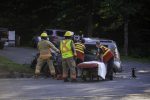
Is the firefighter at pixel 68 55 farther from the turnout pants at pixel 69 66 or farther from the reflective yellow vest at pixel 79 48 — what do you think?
the reflective yellow vest at pixel 79 48

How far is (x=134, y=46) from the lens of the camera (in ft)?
168

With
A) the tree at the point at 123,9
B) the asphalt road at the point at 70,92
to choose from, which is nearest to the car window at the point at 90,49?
the asphalt road at the point at 70,92

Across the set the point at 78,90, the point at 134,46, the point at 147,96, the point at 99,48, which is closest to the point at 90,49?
the point at 99,48

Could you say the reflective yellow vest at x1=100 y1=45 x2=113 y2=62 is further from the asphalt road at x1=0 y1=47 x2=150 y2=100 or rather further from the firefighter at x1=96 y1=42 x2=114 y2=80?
the asphalt road at x1=0 y1=47 x2=150 y2=100

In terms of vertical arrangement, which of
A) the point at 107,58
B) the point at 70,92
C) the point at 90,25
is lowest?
the point at 70,92

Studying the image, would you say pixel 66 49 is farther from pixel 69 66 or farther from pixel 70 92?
pixel 70 92

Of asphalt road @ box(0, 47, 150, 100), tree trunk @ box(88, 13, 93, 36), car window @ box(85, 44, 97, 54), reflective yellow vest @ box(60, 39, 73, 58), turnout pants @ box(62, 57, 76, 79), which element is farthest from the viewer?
tree trunk @ box(88, 13, 93, 36)

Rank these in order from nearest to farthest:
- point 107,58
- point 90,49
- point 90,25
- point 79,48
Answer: point 107,58 < point 79,48 < point 90,49 < point 90,25

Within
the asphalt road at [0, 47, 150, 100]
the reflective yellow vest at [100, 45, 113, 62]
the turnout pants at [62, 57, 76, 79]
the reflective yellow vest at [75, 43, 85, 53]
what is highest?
the reflective yellow vest at [75, 43, 85, 53]

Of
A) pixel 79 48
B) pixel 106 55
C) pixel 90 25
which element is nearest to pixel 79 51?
pixel 79 48

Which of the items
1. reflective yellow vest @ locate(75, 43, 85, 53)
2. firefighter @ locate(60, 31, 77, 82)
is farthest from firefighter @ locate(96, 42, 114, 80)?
firefighter @ locate(60, 31, 77, 82)

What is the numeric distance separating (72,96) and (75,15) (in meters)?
39.0

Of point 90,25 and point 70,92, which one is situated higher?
point 90,25

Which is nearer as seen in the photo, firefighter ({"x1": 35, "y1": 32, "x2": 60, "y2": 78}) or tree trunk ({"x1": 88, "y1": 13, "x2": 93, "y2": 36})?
firefighter ({"x1": 35, "y1": 32, "x2": 60, "y2": 78})
